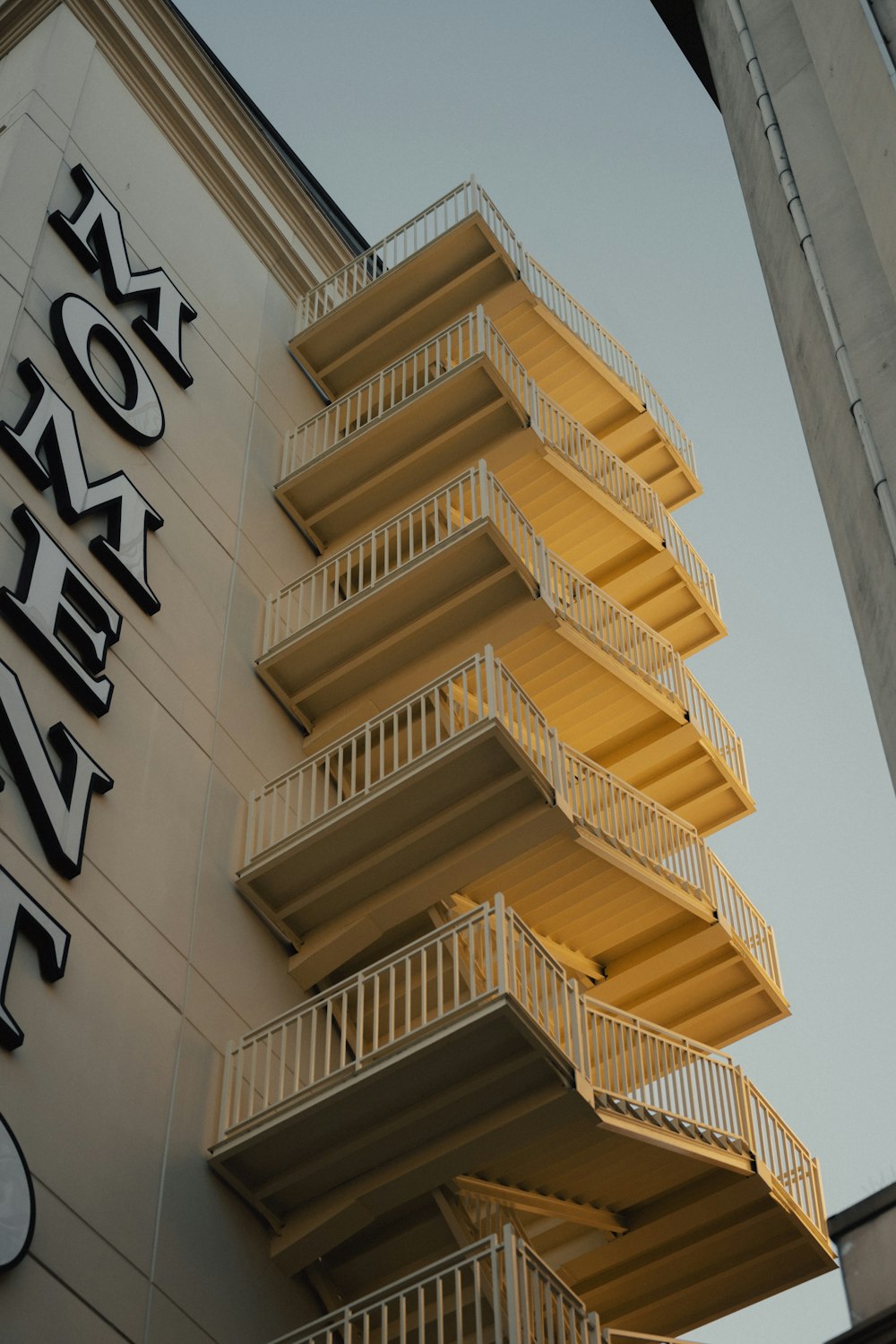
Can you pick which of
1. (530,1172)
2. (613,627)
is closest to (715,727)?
(613,627)

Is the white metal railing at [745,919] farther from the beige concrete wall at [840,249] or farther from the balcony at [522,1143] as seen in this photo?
the beige concrete wall at [840,249]

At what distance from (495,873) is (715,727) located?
212 inches

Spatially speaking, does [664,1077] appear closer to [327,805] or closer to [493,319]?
[327,805]

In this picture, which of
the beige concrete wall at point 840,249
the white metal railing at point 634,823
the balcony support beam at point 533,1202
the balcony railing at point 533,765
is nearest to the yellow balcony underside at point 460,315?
the balcony railing at point 533,765

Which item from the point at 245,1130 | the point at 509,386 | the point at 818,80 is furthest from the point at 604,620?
the point at 818,80

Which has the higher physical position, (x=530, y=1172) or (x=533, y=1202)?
(x=530, y=1172)

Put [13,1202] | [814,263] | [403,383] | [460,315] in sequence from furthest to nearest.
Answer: [460,315] < [403,383] < [13,1202] < [814,263]

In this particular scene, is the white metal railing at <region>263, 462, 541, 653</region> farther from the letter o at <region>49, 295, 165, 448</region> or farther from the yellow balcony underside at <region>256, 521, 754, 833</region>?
the letter o at <region>49, 295, 165, 448</region>

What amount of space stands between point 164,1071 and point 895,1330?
21.9ft

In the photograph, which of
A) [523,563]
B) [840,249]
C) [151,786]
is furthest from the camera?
[523,563]

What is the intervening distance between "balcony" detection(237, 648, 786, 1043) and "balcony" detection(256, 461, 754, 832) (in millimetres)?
916

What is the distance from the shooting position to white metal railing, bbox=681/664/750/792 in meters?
22.1

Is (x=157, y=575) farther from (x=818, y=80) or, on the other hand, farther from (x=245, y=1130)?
(x=818, y=80)

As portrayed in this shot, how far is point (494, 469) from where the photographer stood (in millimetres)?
22375
